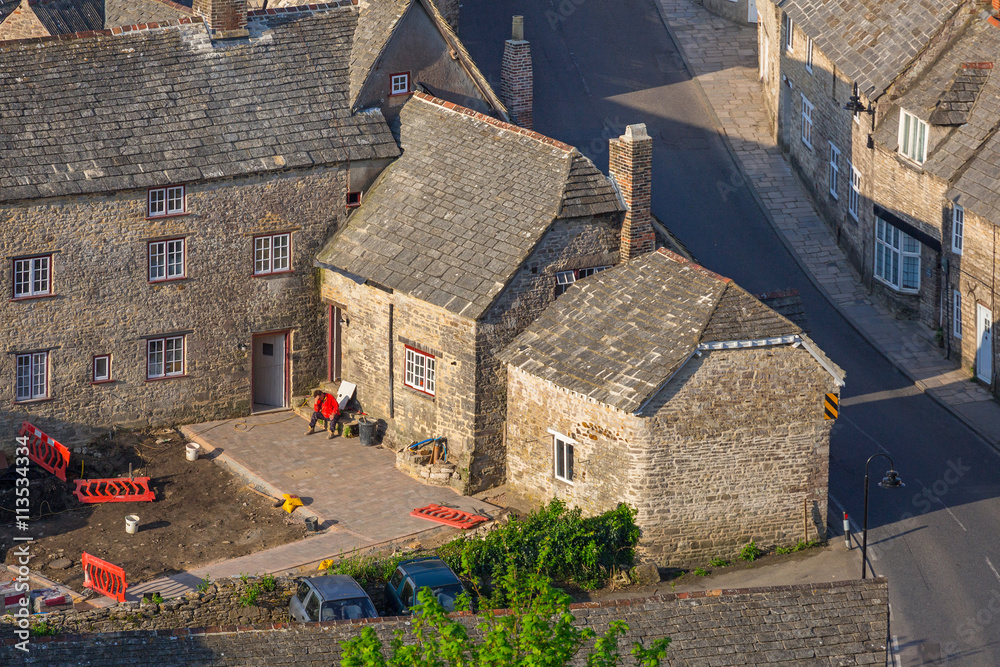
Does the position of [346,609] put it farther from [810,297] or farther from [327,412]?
[810,297]

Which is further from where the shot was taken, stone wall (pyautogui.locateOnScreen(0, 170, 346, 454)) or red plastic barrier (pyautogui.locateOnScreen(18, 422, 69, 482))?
red plastic barrier (pyautogui.locateOnScreen(18, 422, 69, 482))

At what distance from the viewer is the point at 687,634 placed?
106 ft

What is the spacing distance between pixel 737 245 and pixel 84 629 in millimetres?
28803

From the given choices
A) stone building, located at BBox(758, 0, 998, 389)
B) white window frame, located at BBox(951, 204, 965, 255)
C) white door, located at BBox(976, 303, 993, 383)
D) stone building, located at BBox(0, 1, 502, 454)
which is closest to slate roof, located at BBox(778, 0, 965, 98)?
stone building, located at BBox(758, 0, 998, 389)

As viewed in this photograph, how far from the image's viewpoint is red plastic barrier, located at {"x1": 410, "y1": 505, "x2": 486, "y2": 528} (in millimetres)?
42903

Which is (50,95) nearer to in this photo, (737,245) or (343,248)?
(343,248)

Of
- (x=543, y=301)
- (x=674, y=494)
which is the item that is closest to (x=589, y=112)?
(x=543, y=301)

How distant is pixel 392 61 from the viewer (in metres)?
48.6

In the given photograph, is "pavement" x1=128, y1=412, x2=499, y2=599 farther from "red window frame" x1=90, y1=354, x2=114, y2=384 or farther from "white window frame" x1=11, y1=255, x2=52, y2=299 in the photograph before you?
"white window frame" x1=11, y1=255, x2=52, y2=299

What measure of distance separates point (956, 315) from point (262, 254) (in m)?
21.0

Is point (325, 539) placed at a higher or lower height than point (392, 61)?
lower

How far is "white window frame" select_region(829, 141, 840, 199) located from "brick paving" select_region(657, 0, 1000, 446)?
1324 mm

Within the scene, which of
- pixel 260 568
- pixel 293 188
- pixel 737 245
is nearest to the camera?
pixel 260 568

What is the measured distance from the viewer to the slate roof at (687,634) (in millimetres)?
30656
